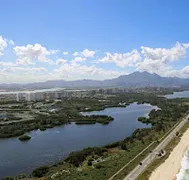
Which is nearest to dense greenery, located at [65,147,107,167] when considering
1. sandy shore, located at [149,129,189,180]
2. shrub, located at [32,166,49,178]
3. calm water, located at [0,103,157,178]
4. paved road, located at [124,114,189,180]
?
calm water, located at [0,103,157,178]

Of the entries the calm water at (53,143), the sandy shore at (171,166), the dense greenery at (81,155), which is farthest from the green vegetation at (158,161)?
the calm water at (53,143)

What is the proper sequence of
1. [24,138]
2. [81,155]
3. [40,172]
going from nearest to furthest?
[40,172] < [81,155] < [24,138]

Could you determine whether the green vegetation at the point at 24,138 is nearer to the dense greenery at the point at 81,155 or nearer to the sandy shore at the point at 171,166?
the dense greenery at the point at 81,155

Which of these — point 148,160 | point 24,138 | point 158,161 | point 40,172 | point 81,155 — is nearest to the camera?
point 40,172

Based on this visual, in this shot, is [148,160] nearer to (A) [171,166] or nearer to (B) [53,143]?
(A) [171,166]

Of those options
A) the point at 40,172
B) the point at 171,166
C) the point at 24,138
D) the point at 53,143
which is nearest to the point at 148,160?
the point at 171,166

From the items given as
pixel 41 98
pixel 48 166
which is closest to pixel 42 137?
pixel 48 166
